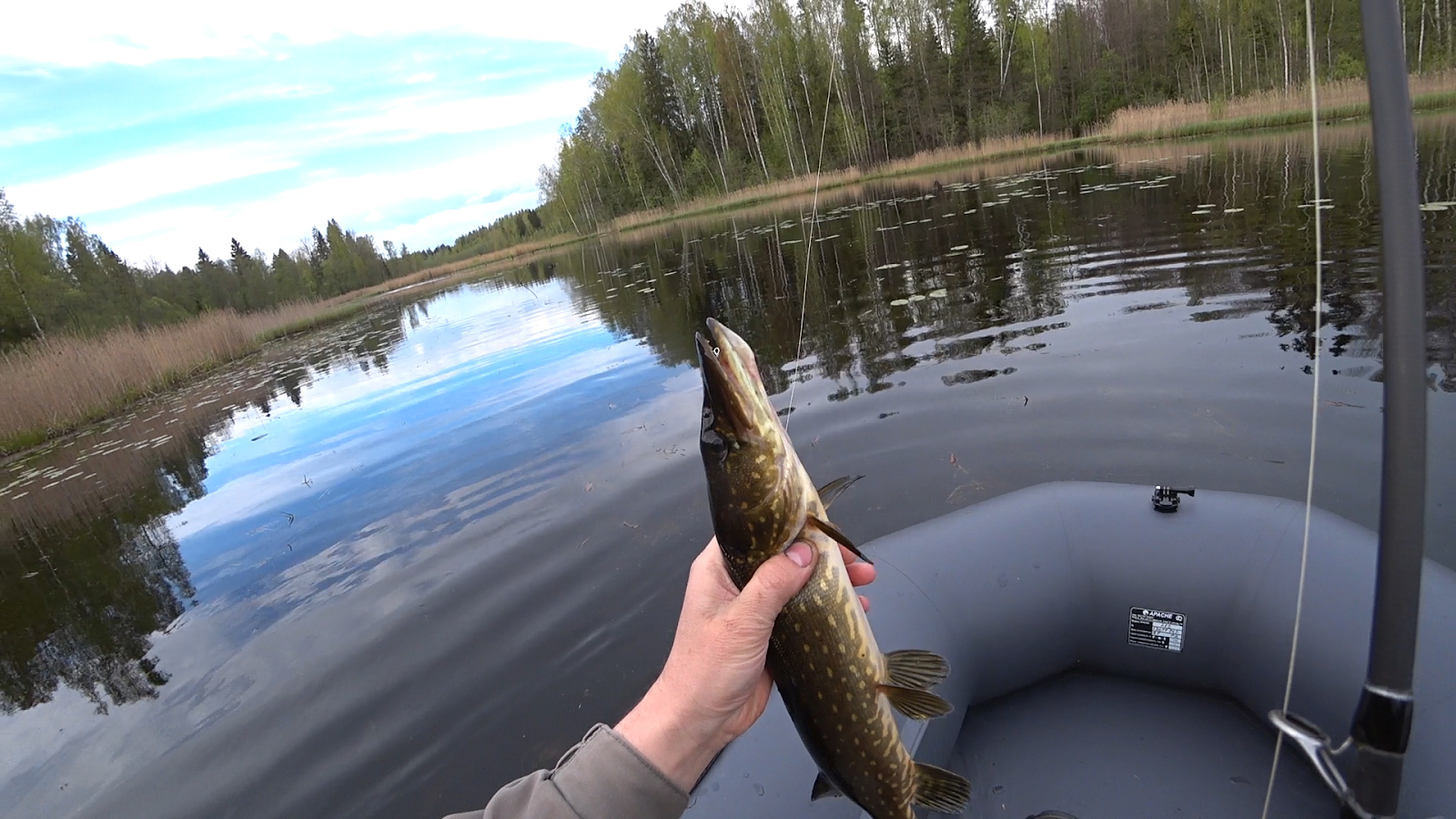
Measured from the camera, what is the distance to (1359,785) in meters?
1.33

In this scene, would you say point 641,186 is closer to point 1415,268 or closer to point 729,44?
point 729,44

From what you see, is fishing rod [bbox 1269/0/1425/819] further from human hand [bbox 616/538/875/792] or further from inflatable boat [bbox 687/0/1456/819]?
human hand [bbox 616/538/875/792]

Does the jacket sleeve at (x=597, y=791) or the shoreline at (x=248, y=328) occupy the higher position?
the shoreline at (x=248, y=328)

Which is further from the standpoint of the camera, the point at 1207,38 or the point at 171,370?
the point at 1207,38

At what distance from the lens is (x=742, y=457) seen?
4.66 feet

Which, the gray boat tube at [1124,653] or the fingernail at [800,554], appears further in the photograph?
the gray boat tube at [1124,653]

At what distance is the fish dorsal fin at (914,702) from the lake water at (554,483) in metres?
2.21

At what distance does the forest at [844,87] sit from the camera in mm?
30109

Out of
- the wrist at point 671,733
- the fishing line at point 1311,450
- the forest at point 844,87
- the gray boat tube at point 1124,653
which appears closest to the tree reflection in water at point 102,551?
the wrist at point 671,733

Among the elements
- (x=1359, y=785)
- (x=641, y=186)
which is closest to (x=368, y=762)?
(x=1359, y=785)

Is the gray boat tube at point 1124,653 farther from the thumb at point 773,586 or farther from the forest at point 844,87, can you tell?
the forest at point 844,87

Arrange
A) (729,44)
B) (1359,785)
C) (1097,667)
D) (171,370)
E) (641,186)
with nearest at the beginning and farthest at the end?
1. (1359,785)
2. (1097,667)
3. (171,370)
4. (729,44)
5. (641,186)

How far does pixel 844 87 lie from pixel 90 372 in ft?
97.1

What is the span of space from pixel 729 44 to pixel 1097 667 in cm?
4281
